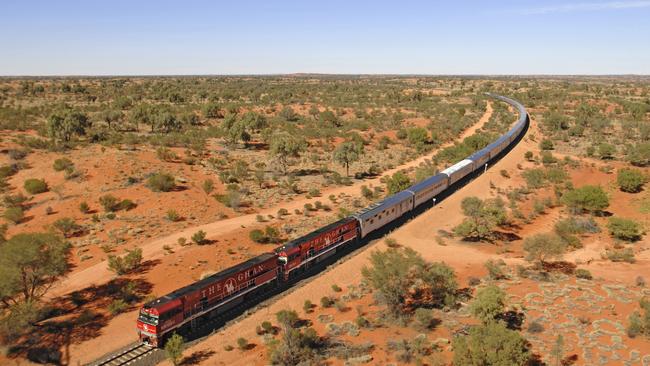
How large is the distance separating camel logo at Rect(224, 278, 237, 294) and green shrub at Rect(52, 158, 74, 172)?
120 feet

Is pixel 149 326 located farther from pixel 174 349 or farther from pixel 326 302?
pixel 326 302


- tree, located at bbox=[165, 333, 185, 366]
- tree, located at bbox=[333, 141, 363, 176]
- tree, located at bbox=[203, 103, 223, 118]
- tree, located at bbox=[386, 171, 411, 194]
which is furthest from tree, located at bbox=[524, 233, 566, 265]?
tree, located at bbox=[203, 103, 223, 118]

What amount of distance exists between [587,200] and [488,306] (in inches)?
1209

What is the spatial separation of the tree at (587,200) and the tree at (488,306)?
29197 millimetres

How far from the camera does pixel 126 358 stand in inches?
1000

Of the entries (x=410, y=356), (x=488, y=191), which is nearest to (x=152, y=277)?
(x=410, y=356)

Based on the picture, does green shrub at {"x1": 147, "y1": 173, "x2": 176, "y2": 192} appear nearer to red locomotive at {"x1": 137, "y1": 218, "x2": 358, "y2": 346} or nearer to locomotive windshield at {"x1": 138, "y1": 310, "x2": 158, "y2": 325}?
red locomotive at {"x1": 137, "y1": 218, "x2": 358, "y2": 346}

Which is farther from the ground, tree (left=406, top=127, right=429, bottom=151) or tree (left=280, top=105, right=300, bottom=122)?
tree (left=280, top=105, right=300, bottom=122)

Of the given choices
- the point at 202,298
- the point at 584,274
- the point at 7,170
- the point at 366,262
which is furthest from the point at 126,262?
the point at 584,274

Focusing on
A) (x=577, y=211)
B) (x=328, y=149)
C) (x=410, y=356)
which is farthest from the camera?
(x=328, y=149)

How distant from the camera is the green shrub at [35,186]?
49844 millimetres

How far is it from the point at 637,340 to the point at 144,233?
4141 centimetres

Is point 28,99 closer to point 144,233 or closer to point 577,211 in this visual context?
point 144,233

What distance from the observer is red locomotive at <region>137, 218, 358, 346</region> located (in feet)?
83.8
